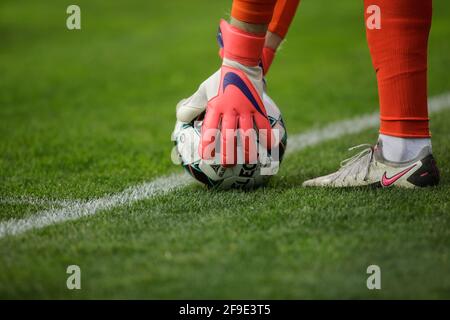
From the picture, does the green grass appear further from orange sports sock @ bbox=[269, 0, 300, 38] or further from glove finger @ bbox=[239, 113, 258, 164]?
orange sports sock @ bbox=[269, 0, 300, 38]

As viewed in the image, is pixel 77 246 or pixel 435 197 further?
pixel 435 197

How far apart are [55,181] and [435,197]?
66.9 inches

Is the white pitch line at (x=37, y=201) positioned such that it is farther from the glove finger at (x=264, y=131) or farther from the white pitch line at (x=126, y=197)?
the glove finger at (x=264, y=131)

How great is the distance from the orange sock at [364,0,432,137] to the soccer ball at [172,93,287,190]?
1.53ft

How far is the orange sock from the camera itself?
287 cm

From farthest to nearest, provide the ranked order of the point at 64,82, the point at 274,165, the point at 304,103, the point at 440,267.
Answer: the point at 64,82
the point at 304,103
the point at 274,165
the point at 440,267

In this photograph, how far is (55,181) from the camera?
3.29 meters

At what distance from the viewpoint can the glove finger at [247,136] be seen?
2.84 m

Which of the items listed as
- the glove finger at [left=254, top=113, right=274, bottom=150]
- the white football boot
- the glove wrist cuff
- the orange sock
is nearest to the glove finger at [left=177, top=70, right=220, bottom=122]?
the glove wrist cuff

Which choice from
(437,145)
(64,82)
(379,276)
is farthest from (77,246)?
(64,82)

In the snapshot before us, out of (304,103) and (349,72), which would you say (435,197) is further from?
(349,72)

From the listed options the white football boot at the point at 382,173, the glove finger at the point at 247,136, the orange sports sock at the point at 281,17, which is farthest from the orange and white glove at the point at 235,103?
the orange sports sock at the point at 281,17

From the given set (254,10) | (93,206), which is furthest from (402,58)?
(93,206)
